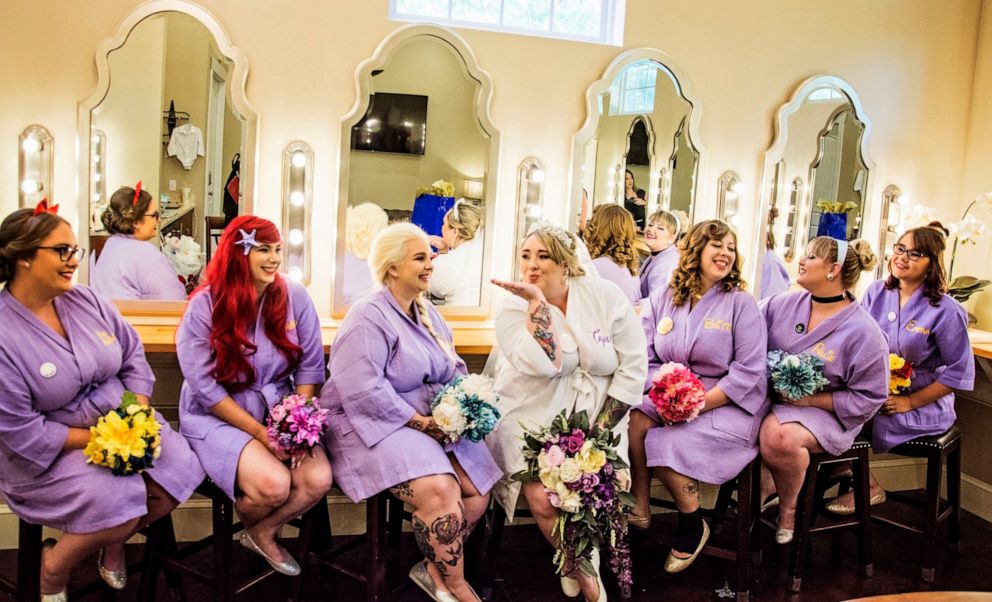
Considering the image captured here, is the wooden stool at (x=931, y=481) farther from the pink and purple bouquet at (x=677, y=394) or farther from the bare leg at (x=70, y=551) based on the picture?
the bare leg at (x=70, y=551)

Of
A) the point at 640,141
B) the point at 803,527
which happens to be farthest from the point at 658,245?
the point at 803,527

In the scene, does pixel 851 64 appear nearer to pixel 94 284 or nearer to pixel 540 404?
pixel 540 404

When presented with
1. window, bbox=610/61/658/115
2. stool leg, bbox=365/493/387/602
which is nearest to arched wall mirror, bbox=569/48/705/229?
window, bbox=610/61/658/115

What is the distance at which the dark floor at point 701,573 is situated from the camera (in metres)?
3.35

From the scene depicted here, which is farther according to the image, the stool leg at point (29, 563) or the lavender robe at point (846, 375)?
the lavender robe at point (846, 375)

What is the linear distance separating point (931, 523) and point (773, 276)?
1.51 metres

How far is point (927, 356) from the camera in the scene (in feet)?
12.5

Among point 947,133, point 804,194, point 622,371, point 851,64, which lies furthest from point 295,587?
point 947,133

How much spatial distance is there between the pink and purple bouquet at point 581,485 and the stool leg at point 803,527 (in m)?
0.88

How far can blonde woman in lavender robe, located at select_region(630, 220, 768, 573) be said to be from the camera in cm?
341

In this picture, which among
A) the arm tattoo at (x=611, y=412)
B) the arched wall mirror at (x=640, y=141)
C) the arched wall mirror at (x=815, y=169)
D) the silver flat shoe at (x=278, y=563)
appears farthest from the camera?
the arched wall mirror at (x=815, y=169)

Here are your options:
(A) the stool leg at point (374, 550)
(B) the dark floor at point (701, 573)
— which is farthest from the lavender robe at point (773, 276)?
(A) the stool leg at point (374, 550)

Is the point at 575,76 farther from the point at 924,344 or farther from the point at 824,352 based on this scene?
the point at 924,344

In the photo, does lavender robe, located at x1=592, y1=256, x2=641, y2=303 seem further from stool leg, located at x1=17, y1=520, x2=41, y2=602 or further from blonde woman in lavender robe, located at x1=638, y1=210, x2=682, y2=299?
stool leg, located at x1=17, y1=520, x2=41, y2=602
